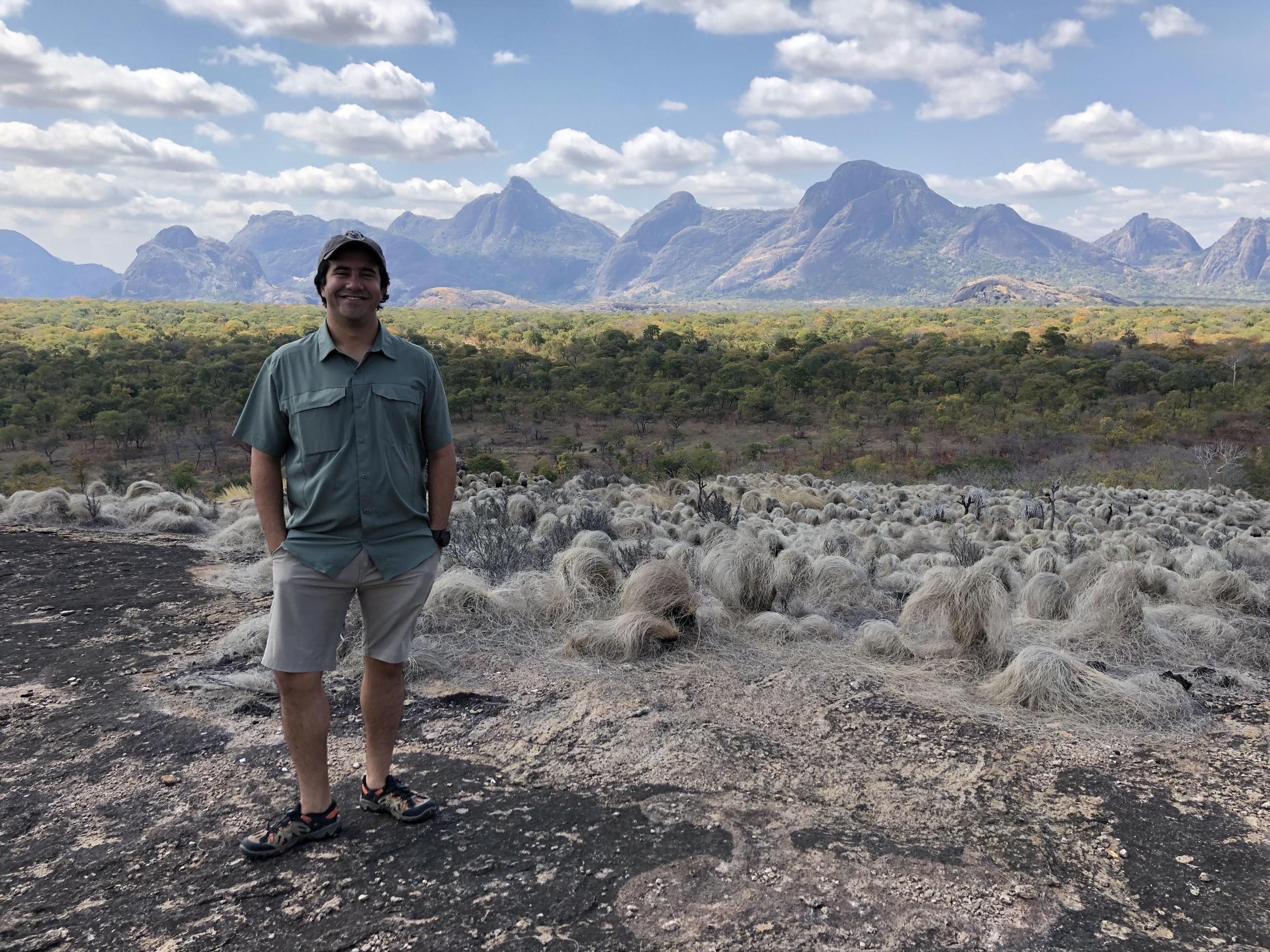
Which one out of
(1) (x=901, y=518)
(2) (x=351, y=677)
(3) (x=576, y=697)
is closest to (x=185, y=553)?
(2) (x=351, y=677)

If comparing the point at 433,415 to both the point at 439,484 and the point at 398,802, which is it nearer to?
the point at 439,484

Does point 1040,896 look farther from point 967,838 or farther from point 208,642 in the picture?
point 208,642

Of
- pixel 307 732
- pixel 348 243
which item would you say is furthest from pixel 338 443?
pixel 307 732

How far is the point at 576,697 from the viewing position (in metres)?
3.45

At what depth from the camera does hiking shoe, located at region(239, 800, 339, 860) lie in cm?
217

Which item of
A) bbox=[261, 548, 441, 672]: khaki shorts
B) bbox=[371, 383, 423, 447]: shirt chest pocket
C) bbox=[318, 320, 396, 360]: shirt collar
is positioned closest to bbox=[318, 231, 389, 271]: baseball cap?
bbox=[318, 320, 396, 360]: shirt collar

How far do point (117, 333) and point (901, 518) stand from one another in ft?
164

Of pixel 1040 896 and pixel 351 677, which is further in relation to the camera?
pixel 351 677

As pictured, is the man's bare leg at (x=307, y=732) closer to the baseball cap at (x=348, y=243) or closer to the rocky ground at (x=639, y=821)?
the rocky ground at (x=639, y=821)

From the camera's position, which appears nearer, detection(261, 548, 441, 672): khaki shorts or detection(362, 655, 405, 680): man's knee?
detection(261, 548, 441, 672): khaki shorts

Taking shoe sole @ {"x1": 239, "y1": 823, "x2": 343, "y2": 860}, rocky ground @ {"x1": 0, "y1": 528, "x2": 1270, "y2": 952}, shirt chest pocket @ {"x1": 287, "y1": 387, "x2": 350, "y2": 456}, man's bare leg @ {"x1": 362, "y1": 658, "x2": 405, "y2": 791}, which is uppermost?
shirt chest pocket @ {"x1": 287, "y1": 387, "x2": 350, "y2": 456}

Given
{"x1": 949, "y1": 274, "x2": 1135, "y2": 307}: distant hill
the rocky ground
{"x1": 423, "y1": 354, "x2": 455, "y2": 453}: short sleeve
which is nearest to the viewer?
the rocky ground

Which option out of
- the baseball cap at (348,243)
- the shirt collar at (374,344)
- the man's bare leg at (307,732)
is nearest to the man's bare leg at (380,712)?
the man's bare leg at (307,732)

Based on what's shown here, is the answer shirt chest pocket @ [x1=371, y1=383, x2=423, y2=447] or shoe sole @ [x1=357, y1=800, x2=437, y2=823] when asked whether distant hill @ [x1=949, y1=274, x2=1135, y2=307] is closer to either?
shirt chest pocket @ [x1=371, y1=383, x2=423, y2=447]
